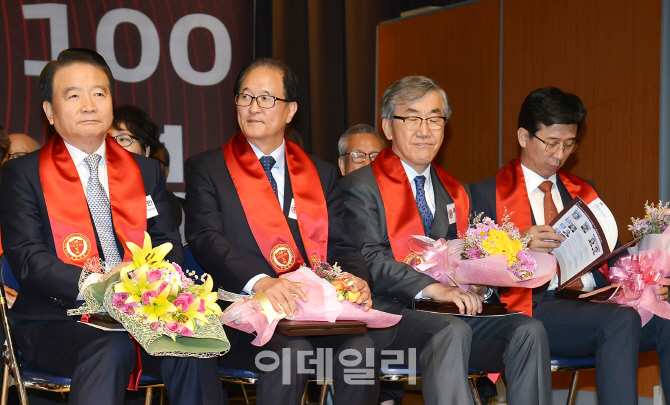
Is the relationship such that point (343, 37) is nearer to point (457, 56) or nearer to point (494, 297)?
point (457, 56)

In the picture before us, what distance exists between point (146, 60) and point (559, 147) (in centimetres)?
308

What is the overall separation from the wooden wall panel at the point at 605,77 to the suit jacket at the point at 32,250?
8.28 ft

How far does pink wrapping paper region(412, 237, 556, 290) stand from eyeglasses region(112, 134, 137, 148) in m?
1.75

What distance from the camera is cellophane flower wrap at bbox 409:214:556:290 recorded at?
2.84m

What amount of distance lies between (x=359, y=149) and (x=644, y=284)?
6.43 feet

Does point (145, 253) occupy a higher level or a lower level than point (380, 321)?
higher

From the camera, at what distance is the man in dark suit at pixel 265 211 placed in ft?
9.32

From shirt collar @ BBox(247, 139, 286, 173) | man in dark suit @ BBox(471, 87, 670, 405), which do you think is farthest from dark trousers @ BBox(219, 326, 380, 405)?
man in dark suit @ BBox(471, 87, 670, 405)

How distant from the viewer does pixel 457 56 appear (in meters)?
5.16

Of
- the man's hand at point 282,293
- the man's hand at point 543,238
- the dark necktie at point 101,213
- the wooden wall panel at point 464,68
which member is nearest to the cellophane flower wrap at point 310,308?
the man's hand at point 282,293

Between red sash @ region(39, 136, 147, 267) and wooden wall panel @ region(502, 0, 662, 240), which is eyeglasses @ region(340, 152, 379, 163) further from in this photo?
red sash @ region(39, 136, 147, 267)

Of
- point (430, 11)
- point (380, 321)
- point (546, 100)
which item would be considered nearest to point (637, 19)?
point (546, 100)

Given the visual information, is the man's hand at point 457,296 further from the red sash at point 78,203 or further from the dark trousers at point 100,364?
the red sash at point 78,203

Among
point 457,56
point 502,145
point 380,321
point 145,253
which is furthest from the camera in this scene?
point 457,56
